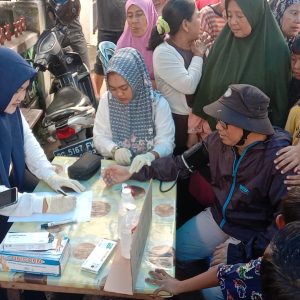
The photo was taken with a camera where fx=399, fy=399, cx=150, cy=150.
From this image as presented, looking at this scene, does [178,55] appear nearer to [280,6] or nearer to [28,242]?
[280,6]

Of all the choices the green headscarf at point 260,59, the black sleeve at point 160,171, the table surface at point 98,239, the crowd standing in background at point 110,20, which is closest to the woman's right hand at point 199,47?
the green headscarf at point 260,59

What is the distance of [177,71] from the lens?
8.64ft

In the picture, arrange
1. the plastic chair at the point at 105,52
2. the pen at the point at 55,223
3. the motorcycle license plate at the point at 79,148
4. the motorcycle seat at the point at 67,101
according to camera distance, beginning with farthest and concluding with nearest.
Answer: the plastic chair at the point at 105,52 → the motorcycle seat at the point at 67,101 → the motorcycle license plate at the point at 79,148 → the pen at the point at 55,223

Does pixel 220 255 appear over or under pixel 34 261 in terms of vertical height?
under

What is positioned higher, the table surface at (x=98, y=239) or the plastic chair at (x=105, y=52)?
the plastic chair at (x=105, y=52)

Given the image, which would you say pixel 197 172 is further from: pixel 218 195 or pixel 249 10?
pixel 249 10

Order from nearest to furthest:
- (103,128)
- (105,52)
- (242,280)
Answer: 1. (242,280)
2. (103,128)
3. (105,52)

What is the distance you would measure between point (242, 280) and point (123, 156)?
1094 mm

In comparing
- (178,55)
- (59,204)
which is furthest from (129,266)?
(178,55)

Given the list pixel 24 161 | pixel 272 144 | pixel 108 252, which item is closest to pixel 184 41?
pixel 272 144

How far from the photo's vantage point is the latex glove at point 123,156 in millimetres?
2389

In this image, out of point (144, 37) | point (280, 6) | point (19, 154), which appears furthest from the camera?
point (144, 37)

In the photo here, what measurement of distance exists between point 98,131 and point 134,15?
1.16 meters

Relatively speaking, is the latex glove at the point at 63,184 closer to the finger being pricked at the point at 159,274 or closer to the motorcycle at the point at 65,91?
the finger being pricked at the point at 159,274
